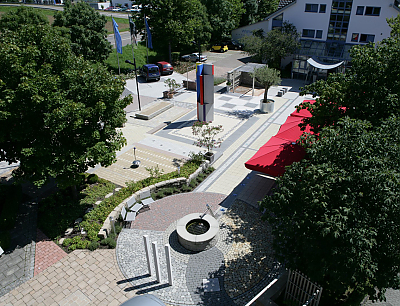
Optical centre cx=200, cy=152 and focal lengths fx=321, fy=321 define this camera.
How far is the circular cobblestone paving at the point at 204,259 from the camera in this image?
11.3 metres

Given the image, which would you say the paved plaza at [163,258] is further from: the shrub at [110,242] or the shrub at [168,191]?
the shrub at [168,191]

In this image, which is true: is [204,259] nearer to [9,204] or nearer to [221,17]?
[9,204]

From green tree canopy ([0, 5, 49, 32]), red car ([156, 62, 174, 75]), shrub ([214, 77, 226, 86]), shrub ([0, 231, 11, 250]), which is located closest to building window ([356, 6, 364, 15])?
shrub ([214, 77, 226, 86])

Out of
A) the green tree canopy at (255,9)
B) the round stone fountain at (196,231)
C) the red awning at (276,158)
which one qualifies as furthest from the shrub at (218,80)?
the green tree canopy at (255,9)

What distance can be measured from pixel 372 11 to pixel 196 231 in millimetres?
32966

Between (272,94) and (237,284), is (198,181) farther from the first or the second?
(272,94)

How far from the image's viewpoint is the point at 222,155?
2103 centimetres

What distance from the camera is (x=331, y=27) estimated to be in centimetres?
3644

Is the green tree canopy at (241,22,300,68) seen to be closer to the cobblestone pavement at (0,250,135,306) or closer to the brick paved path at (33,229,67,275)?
the cobblestone pavement at (0,250,135,306)

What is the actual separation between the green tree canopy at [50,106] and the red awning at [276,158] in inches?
270

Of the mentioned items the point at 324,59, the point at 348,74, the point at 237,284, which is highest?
the point at 348,74

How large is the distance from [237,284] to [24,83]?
10670mm

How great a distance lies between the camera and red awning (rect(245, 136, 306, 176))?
1513cm

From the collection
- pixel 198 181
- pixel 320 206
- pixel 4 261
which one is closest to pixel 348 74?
pixel 320 206
